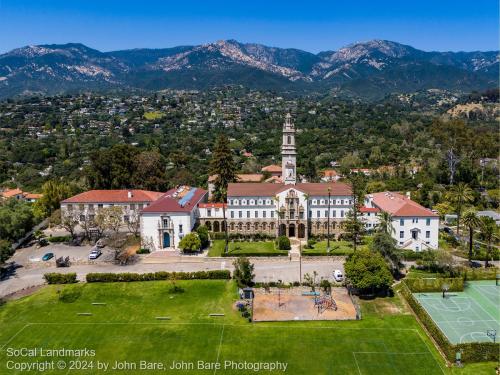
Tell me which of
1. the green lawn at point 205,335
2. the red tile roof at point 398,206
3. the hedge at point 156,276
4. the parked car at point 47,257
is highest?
the red tile roof at point 398,206

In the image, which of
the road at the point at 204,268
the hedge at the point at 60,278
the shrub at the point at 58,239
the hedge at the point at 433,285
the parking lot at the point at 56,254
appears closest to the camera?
the hedge at the point at 433,285

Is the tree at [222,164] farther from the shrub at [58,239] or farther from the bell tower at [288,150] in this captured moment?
the shrub at [58,239]

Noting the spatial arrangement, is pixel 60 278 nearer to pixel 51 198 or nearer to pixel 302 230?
pixel 51 198

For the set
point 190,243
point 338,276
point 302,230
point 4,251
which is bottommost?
point 338,276

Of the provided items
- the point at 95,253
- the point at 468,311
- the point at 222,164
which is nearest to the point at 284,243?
the point at 222,164

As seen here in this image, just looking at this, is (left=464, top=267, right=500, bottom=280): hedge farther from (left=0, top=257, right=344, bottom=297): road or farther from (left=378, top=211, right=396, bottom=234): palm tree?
(left=0, top=257, right=344, bottom=297): road

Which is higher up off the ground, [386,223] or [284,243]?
[386,223]

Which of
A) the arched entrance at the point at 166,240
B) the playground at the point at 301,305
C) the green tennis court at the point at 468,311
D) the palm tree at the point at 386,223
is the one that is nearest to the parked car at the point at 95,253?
the arched entrance at the point at 166,240
